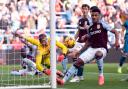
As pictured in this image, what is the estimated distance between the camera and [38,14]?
1930cm

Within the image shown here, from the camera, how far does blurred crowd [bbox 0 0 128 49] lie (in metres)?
16.6

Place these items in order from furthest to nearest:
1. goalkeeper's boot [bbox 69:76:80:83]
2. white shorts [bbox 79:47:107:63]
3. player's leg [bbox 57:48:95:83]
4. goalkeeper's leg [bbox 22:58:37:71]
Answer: goalkeeper's leg [bbox 22:58:37:71] < goalkeeper's boot [bbox 69:76:80:83] < white shorts [bbox 79:47:107:63] < player's leg [bbox 57:48:95:83]

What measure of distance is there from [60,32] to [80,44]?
10569 mm

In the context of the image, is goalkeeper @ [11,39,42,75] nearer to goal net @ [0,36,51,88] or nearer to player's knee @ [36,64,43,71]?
goal net @ [0,36,51,88]

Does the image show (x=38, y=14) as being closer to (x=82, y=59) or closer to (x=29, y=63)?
(x=29, y=63)

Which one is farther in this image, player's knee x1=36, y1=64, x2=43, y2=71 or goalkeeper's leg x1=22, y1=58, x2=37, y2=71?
goalkeeper's leg x1=22, y1=58, x2=37, y2=71

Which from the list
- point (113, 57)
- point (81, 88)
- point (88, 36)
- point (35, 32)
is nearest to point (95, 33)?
point (88, 36)

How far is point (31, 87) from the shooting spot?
1138 cm

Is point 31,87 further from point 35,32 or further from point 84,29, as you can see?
point 35,32

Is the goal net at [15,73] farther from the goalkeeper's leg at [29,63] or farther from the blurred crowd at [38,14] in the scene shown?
the blurred crowd at [38,14]

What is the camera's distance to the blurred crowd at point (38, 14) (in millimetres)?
16558

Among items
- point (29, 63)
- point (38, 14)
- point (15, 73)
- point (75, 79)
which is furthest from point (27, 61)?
point (38, 14)

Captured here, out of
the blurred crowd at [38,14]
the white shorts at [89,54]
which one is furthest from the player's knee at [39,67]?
the white shorts at [89,54]

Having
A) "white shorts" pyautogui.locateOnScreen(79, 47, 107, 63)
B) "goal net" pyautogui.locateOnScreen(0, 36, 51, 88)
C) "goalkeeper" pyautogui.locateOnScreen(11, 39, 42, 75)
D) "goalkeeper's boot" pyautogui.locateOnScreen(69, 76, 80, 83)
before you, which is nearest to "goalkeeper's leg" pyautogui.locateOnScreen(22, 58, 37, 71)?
"goalkeeper" pyautogui.locateOnScreen(11, 39, 42, 75)
